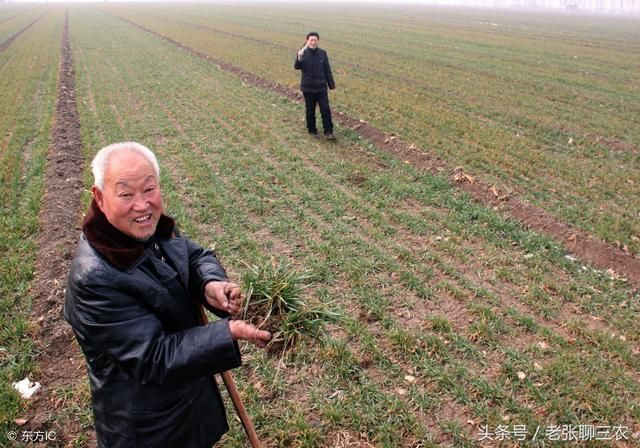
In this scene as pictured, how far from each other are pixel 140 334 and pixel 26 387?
10.0 ft

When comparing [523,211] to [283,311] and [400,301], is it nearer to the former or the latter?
[400,301]

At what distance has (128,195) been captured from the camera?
6.76 feet

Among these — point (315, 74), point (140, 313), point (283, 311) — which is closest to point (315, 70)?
point (315, 74)

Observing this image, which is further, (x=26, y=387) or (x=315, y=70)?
(x=315, y=70)

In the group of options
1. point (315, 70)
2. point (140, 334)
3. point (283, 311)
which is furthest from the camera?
point (315, 70)

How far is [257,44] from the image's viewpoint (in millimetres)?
28500

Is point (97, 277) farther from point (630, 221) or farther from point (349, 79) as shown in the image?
point (349, 79)

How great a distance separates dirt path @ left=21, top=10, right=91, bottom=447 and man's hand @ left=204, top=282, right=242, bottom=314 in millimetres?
2383

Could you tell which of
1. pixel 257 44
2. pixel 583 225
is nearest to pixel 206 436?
pixel 583 225

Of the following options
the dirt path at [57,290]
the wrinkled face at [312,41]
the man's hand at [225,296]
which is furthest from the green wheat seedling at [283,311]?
the wrinkled face at [312,41]

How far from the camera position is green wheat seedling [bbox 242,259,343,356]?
327 centimetres

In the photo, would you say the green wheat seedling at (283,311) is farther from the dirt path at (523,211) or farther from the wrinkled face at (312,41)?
the wrinkled face at (312,41)

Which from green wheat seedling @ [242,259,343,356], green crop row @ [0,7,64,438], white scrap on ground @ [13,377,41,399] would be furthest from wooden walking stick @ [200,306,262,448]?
white scrap on ground @ [13,377,41,399]

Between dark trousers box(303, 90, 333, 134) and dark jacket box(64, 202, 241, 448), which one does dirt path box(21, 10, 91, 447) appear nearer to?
dark jacket box(64, 202, 241, 448)
